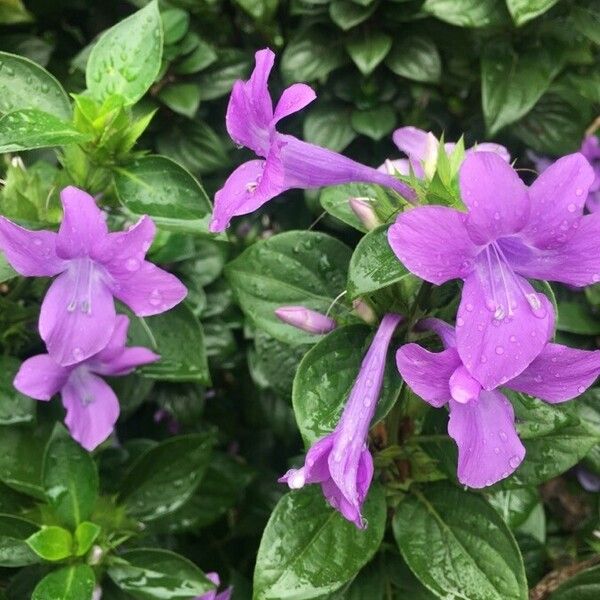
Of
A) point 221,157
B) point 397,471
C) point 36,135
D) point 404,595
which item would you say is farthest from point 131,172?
point 404,595

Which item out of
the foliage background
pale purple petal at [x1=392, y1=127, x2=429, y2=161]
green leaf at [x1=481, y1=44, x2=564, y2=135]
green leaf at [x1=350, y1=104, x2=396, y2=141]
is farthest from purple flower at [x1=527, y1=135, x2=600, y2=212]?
pale purple petal at [x1=392, y1=127, x2=429, y2=161]

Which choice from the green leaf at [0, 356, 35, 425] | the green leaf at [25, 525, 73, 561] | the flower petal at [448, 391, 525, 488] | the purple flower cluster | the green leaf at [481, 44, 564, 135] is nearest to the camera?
the flower petal at [448, 391, 525, 488]

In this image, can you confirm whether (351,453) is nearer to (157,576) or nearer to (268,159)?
(268,159)

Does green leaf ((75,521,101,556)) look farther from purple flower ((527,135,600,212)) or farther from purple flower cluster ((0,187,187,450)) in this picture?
purple flower ((527,135,600,212))

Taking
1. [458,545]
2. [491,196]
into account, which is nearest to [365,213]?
[491,196]

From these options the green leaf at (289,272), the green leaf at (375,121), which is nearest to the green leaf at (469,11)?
the green leaf at (375,121)

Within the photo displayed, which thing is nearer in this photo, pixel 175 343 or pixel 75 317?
pixel 75 317
